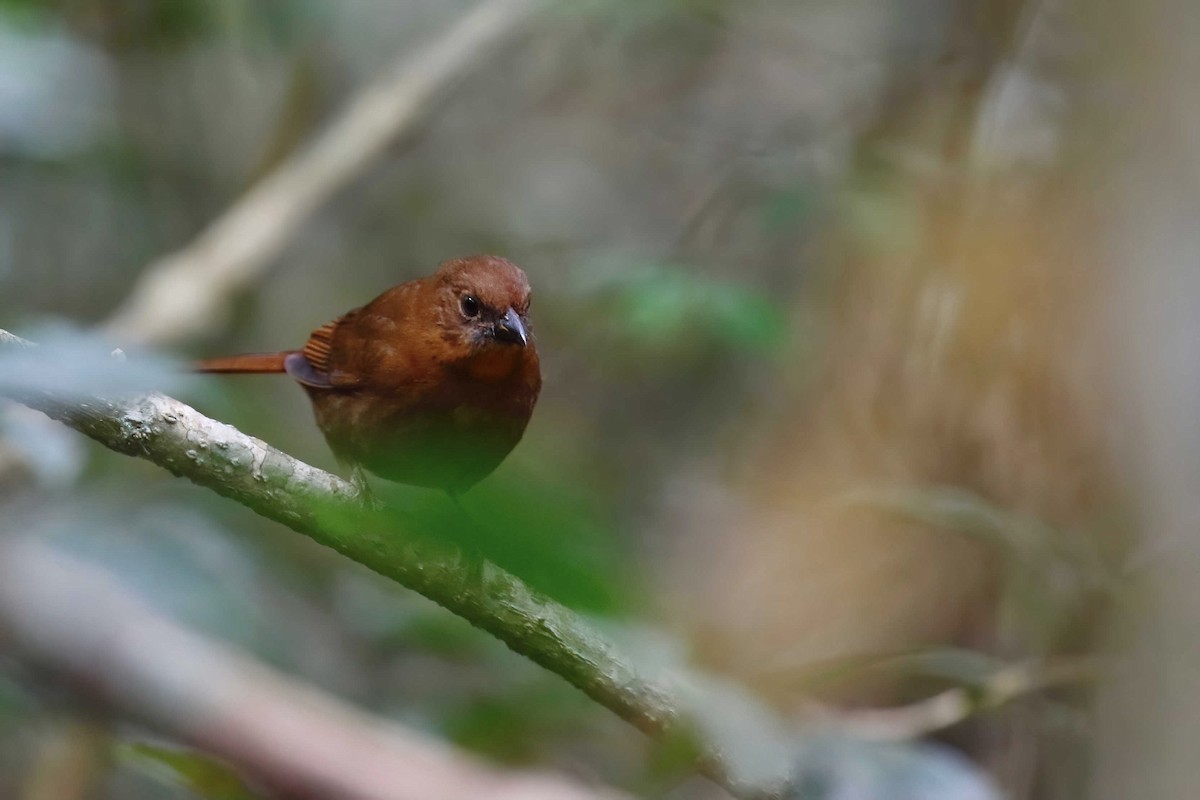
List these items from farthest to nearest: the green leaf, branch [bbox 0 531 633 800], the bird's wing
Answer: the bird's wing, branch [bbox 0 531 633 800], the green leaf

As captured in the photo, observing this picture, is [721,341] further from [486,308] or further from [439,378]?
[439,378]

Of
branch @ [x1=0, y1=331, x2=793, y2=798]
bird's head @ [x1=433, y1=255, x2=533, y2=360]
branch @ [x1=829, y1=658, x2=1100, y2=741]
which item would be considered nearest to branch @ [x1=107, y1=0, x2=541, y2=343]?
bird's head @ [x1=433, y1=255, x2=533, y2=360]

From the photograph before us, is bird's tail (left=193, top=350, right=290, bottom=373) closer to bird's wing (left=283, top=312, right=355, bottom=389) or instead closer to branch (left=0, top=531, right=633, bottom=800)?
bird's wing (left=283, top=312, right=355, bottom=389)

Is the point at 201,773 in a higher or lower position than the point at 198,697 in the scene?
lower

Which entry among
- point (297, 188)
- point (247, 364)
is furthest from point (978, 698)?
point (297, 188)

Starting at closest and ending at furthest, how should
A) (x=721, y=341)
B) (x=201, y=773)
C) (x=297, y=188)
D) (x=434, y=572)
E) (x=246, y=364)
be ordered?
1. (x=434, y=572)
2. (x=201, y=773)
3. (x=246, y=364)
4. (x=721, y=341)
5. (x=297, y=188)
